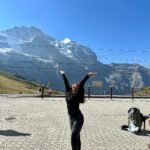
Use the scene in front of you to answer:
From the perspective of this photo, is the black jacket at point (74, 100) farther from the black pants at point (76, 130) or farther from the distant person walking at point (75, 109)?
the black pants at point (76, 130)

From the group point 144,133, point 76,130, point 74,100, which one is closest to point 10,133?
point 144,133

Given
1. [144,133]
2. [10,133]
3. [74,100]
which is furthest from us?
[144,133]

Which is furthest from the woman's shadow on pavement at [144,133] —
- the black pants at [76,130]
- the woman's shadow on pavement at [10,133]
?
the black pants at [76,130]

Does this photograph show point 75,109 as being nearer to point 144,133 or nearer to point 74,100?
point 74,100

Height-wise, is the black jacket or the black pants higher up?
the black jacket

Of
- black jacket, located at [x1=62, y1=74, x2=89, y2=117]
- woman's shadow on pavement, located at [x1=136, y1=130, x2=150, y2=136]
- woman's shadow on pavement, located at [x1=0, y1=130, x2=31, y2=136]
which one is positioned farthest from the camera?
woman's shadow on pavement, located at [x1=136, y1=130, x2=150, y2=136]

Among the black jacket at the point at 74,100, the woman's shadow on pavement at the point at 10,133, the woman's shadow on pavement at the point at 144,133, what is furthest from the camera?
the woman's shadow on pavement at the point at 144,133

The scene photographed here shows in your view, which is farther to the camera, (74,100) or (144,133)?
(144,133)

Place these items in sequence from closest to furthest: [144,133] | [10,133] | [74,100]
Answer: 1. [74,100]
2. [10,133]
3. [144,133]

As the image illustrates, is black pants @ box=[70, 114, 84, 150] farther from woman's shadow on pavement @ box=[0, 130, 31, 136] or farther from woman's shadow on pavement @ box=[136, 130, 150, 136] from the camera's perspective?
woman's shadow on pavement @ box=[136, 130, 150, 136]

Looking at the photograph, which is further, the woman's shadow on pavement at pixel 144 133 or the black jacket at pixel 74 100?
the woman's shadow on pavement at pixel 144 133

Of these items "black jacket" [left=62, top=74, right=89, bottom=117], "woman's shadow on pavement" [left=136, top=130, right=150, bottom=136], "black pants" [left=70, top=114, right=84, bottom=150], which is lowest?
"woman's shadow on pavement" [left=136, top=130, right=150, bottom=136]

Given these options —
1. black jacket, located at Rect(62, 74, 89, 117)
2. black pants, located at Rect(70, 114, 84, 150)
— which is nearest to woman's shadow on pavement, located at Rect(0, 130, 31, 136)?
black pants, located at Rect(70, 114, 84, 150)

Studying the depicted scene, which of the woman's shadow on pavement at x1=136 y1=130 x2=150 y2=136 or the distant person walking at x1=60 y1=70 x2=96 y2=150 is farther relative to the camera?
the woman's shadow on pavement at x1=136 y1=130 x2=150 y2=136
